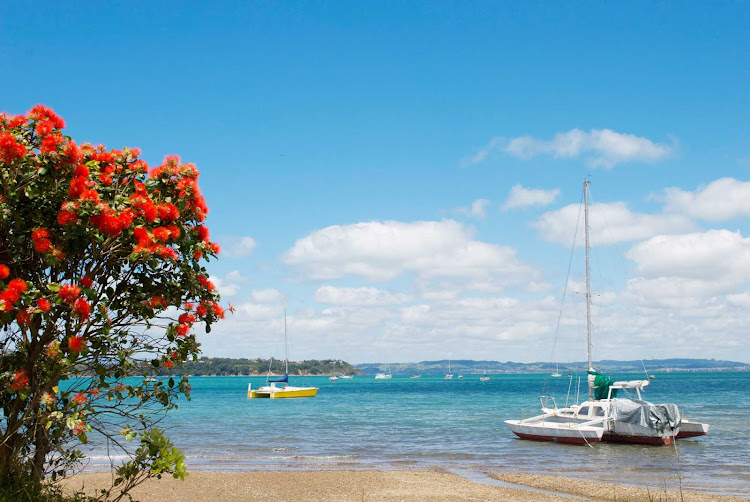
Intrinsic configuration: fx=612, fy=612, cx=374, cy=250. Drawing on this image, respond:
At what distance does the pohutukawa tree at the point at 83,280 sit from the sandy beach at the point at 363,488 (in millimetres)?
7797


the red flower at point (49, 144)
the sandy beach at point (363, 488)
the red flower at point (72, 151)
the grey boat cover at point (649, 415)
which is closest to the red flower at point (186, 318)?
the red flower at point (72, 151)

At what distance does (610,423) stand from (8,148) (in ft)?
84.4

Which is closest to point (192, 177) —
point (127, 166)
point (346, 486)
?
point (127, 166)

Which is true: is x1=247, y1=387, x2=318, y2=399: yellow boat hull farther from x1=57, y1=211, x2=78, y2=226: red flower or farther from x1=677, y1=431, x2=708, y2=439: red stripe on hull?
x1=57, y1=211, x2=78, y2=226: red flower

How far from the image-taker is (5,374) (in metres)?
6.85

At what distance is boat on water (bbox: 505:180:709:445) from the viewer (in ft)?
83.6

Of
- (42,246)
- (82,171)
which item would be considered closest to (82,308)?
(42,246)

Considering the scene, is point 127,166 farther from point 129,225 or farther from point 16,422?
point 16,422

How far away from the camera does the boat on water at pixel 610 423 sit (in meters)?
25.5

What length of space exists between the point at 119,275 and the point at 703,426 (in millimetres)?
27779

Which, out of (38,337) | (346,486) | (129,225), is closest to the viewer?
(129,225)

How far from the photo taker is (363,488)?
1656 cm

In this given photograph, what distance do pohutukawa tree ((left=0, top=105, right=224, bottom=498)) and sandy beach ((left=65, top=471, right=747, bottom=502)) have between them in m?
7.80

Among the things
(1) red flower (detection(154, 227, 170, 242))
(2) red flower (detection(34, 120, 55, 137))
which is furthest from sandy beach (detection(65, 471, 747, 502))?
(2) red flower (detection(34, 120, 55, 137))
